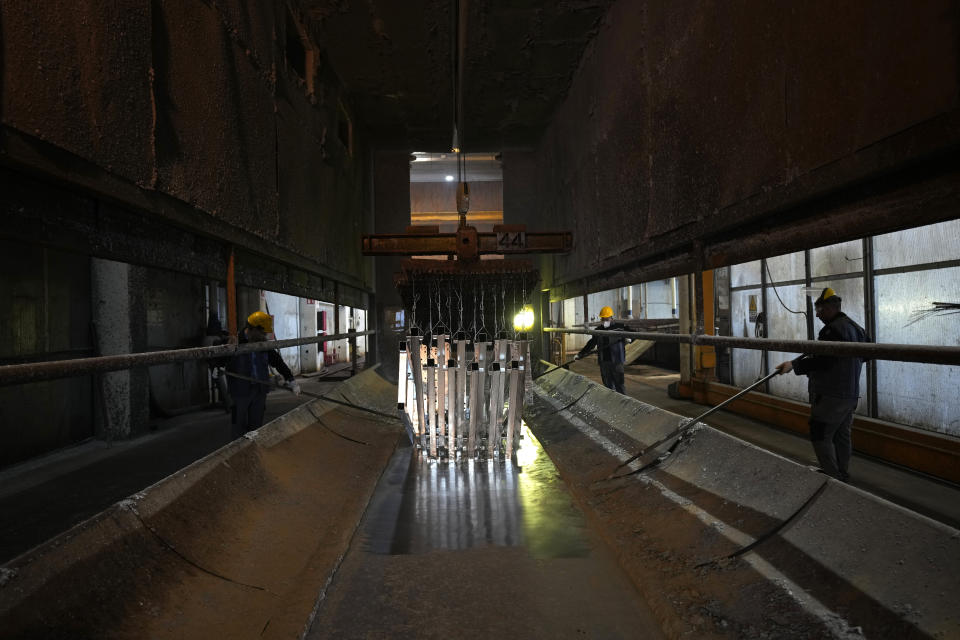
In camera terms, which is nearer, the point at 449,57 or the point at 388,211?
the point at 449,57

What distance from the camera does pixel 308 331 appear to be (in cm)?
1477

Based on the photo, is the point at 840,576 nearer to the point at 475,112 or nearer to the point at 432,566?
the point at 432,566

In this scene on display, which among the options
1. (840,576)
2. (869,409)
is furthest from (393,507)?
(869,409)

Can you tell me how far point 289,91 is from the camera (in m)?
4.75

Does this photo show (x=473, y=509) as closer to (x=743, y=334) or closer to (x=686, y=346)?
(x=686, y=346)

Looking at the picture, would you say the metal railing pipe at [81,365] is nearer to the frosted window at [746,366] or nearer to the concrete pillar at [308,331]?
the frosted window at [746,366]

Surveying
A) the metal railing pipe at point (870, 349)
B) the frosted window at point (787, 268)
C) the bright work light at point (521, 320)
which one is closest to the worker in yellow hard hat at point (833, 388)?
the metal railing pipe at point (870, 349)

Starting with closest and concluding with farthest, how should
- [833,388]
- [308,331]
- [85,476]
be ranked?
[833,388] < [85,476] < [308,331]

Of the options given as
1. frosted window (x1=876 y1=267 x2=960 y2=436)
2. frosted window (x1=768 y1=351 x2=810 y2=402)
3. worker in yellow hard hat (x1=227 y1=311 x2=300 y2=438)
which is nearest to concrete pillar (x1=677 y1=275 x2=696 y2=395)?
frosted window (x1=768 y1=351 x2=810 y2=402)

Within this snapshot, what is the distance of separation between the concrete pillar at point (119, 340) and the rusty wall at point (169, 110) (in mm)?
3011

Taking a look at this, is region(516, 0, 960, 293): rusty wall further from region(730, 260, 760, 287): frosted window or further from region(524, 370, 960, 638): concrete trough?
region(730, 260, 760, 287): frosted window

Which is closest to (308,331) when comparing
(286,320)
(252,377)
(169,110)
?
(286,320)

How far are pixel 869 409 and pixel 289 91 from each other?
268 inches

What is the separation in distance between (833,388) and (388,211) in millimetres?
8056
